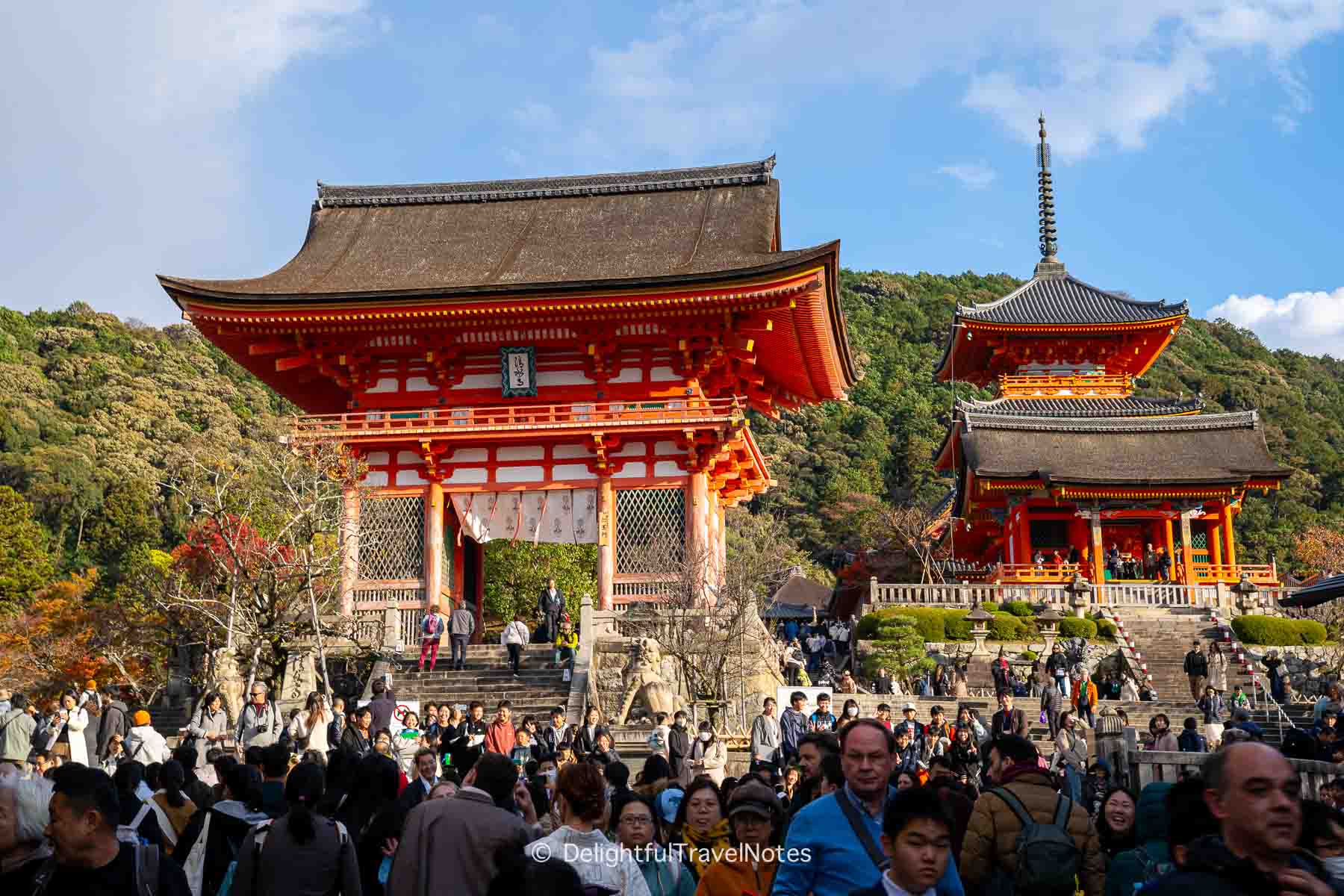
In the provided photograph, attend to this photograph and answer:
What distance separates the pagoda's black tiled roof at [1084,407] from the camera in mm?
39438

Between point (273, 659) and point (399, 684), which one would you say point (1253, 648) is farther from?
point (273, 659)

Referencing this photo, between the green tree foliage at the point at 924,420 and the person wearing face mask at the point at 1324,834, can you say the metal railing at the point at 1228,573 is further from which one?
the person wearing face mask at the point at 1324,834

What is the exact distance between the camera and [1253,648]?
29234mm

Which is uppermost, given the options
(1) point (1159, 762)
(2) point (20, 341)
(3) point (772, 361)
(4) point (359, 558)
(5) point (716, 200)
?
(2) point (20, 341)

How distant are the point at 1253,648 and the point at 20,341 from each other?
6234 centimetres

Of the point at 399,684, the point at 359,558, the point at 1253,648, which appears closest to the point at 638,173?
the point at 359,558

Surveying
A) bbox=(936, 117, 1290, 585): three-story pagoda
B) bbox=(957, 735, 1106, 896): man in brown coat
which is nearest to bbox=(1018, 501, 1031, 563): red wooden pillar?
bbox=(936, 117, 1290, 585): three-story pagoda

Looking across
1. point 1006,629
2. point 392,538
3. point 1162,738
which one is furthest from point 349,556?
point 1162,738

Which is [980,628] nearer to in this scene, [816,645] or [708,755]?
[816,645]

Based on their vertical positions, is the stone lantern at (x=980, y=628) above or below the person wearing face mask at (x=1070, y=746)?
above

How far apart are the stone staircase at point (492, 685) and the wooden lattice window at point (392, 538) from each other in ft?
10.5

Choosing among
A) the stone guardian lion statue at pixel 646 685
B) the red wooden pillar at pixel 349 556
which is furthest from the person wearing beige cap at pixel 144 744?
the red wooden pillar at pixel 349 556

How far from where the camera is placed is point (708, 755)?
14047 millimetres

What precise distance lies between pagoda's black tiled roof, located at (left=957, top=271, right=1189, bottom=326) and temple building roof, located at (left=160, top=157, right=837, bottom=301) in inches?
582
